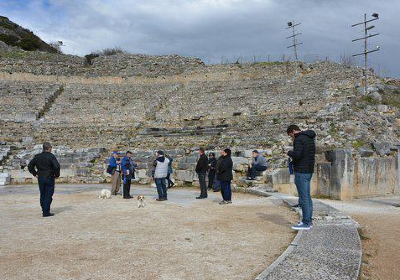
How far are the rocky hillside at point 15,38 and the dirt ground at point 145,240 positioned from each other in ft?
147

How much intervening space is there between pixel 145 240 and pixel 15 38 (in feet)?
181

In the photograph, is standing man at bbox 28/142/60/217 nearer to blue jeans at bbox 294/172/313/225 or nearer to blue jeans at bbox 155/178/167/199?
blue jeans at bbox 155/178/167/199

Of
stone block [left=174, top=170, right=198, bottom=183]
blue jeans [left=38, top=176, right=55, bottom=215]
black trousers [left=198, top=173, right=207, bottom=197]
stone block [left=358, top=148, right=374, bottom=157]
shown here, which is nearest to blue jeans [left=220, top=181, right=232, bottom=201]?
black trousers [left=198, top=173, right=207, bottom=197]

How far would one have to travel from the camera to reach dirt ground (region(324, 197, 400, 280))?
4.44m

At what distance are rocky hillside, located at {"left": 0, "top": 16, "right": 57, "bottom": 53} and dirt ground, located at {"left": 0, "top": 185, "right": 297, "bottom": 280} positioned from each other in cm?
4469

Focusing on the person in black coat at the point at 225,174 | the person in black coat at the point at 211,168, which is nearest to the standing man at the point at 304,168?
the person in black coat at the point at 225,174

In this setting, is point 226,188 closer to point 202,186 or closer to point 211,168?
point 202,186

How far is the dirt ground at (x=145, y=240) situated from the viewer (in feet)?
14.3

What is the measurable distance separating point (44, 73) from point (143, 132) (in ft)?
58.0

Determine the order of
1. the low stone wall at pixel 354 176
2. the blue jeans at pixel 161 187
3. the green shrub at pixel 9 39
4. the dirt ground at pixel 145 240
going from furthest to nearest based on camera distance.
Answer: the green shrub at pixel 9 39 < the low stone wall at pixel 354 176 < the blue jeans at pixel 161 187 < the dirt ground at pixel 145 240

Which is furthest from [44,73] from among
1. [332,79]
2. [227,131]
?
[332,79]

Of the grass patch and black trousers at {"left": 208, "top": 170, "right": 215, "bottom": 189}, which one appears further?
the grass patch

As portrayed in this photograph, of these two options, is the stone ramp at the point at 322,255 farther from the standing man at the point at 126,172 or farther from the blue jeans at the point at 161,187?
the standing man at the point at 126,172

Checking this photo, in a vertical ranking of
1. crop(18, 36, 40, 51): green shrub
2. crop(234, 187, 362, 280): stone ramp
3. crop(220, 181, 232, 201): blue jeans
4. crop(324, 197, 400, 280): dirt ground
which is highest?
crop(18, 36, 40, 51): green shrub
